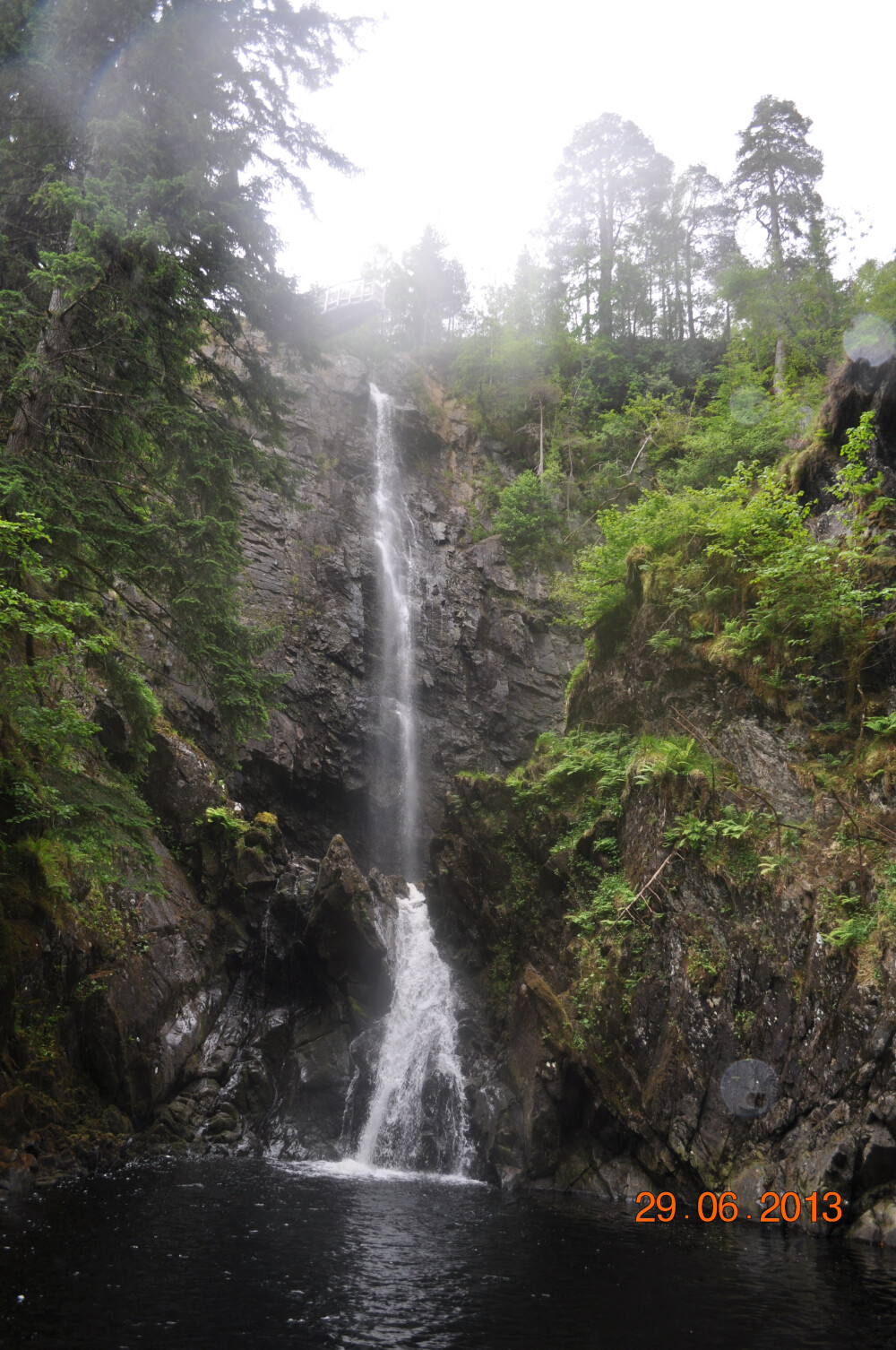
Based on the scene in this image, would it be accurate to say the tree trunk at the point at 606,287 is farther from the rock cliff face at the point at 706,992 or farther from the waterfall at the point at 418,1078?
the waterfall at the point at 418,1078

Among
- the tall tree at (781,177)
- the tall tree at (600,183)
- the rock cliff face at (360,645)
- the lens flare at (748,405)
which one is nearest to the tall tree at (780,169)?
the tall tree at (781,177)

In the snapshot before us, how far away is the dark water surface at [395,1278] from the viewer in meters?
5.02

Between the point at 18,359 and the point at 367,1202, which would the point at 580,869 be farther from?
the point at 18,359

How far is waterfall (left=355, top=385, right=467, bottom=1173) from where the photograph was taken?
13484 millimetres

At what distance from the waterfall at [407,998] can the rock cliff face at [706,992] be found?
1.02 metres

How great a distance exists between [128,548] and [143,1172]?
844cm

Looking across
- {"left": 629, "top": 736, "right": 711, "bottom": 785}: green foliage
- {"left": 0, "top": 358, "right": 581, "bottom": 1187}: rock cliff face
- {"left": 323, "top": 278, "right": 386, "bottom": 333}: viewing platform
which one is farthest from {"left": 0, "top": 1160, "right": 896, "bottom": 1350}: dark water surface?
{"left": 323, "top": 278, "right": 386, "bottom": 333}: viewing platform

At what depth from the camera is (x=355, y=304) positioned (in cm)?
4172

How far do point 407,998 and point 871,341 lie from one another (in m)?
15.6

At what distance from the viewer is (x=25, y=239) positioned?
9.15 m
